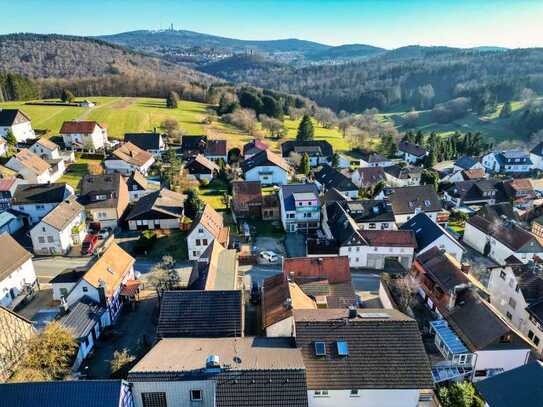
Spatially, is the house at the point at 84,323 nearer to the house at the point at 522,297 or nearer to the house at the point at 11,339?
the house at the point at 11,339

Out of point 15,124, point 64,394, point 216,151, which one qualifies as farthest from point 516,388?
point 15,124

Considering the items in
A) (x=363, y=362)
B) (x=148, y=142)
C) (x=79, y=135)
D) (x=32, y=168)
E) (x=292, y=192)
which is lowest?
(x=363, y=362)

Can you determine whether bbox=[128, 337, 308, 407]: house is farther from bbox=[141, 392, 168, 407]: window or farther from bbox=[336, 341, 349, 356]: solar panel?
bbox=[336, 341, 349, 356]: solar panel

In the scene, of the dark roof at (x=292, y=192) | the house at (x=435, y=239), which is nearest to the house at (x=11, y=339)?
the dark roof at (x=292, y=192)

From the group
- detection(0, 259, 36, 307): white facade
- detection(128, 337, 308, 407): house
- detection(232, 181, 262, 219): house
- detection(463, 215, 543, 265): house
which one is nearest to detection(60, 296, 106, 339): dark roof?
detection(0, 259, 36, 307): white facade

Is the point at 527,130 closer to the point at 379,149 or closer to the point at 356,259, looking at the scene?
the point at 379,149

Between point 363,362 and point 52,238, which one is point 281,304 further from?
point 52,238
